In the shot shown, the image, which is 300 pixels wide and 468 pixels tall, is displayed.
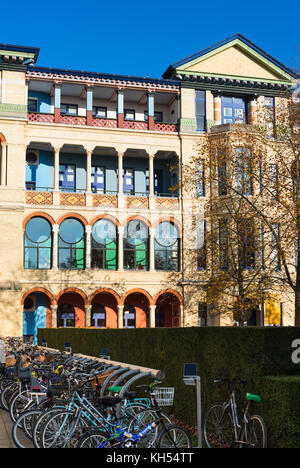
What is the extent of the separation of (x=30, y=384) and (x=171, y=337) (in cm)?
318

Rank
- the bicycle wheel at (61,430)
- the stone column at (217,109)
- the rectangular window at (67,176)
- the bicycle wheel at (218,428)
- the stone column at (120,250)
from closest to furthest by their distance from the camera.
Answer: the bicycle wheel at (61,430) < the bicycle wheel at (218,428) < the stone column at (120,250) < the rectangular window at (67,176) < the stone column at (217,109)

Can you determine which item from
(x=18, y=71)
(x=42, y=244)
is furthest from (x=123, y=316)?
(x=18, y=71)

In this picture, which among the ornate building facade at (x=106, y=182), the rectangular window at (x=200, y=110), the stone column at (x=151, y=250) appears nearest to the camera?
the ornate building facade at (x=106, y=182)

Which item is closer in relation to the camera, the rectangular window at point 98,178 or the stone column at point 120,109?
the stone column at point 120,109

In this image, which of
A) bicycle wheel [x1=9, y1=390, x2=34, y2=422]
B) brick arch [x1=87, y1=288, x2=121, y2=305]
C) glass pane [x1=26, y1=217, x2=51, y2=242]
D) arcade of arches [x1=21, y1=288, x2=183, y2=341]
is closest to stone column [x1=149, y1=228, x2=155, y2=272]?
arcade of arches [x1=21, y1=288, x2=183, y2=341]

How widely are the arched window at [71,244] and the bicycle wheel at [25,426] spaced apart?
2754 centimetres

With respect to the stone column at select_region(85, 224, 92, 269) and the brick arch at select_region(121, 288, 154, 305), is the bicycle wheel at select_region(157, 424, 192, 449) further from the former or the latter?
the brick arch at select_region(121, 288, 154, 305)

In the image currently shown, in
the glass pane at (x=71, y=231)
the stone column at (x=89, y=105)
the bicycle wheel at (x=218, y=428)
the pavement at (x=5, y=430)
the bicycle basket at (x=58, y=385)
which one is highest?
the stone column at (x=89, y=105)

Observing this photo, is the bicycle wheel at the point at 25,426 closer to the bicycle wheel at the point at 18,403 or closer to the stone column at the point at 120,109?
the bicycle wheel at the point at 18,403

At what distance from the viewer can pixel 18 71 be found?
1464 inches

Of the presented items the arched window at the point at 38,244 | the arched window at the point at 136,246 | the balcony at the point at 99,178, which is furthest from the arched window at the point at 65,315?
the balcony at the point at 99,178

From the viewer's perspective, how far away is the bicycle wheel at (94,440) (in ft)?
25.0

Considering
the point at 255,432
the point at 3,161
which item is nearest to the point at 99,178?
the point at 3,161
